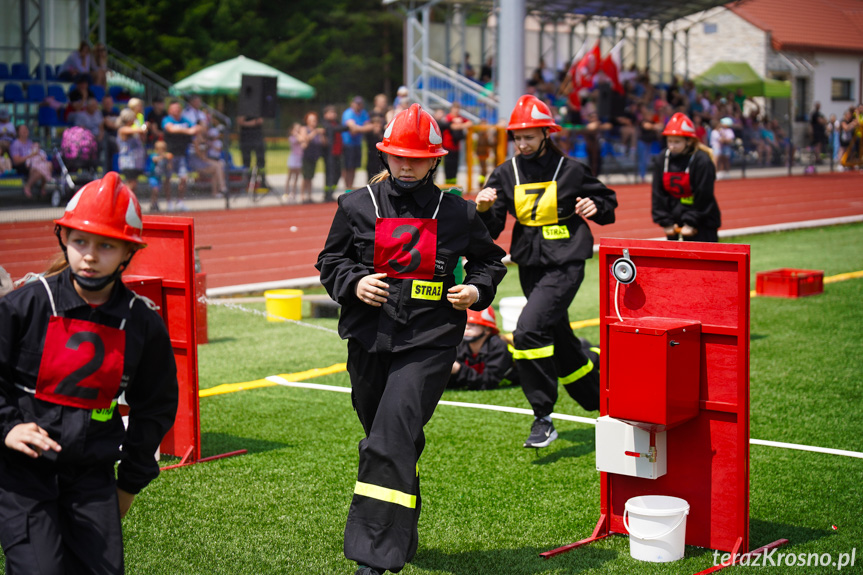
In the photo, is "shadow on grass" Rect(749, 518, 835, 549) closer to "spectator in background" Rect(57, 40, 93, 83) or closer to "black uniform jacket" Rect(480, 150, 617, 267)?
"black uniform jacket" Rect(480, 150, 617, 267)

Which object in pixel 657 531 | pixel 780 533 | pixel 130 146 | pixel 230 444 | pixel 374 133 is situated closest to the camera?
pixel 657 531

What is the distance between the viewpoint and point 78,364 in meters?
3.27

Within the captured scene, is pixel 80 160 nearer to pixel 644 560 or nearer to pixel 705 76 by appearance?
pixel 644 560

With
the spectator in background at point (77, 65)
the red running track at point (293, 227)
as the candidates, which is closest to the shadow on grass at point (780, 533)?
the red running track at point (293, 227)

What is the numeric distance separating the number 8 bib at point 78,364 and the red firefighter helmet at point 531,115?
3770mm

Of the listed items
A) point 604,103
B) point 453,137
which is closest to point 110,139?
point 453,137

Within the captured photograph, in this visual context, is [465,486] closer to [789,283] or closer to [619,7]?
[789,283]

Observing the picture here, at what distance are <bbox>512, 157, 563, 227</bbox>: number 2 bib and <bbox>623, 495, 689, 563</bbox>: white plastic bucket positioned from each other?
2.43m

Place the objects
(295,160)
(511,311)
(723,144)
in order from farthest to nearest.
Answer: (723,144)
(295,160)
(511,311)

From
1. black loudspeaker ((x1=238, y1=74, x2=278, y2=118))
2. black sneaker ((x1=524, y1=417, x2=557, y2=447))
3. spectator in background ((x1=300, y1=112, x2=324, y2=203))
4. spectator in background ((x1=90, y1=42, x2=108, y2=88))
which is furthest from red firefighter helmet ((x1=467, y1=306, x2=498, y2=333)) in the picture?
spectator in background ((x1=90, y1=42, x2=108, y2=88))

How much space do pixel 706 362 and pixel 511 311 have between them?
514 centimetres

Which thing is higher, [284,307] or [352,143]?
[352,143]

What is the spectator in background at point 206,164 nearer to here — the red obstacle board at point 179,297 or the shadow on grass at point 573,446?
the red obstacle board at point 179,297

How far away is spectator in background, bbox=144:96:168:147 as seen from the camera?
1877cm
